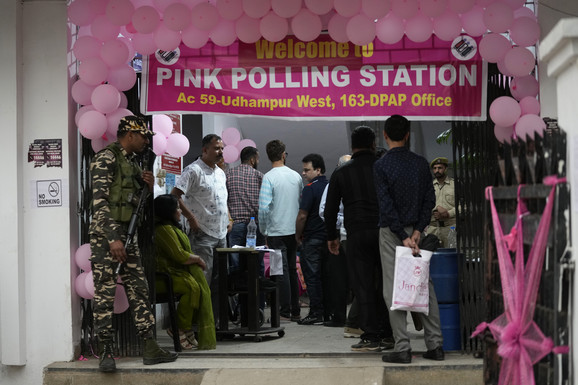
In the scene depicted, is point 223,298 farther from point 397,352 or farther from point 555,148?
point 555,148

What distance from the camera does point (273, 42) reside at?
6.80 meters

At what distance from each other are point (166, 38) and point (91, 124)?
0.87m

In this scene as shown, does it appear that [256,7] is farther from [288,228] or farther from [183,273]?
[288,228]

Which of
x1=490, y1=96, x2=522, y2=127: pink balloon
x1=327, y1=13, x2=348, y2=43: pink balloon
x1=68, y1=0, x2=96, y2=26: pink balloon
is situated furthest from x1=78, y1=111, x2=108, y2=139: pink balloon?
x1=490, y1=96, x2=522, y2=127: pink balloon

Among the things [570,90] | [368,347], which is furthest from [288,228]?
[570,90]

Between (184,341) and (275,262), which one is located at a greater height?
(275,262)

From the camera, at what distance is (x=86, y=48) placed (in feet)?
21.1

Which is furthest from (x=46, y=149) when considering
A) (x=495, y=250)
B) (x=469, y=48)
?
(x=495, y=250)

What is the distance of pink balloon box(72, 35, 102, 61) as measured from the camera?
6441 mm

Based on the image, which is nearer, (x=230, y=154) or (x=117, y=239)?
(x=117, y=239)

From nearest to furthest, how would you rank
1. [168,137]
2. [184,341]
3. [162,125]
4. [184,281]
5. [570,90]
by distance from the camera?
[570,90] → [184,281] → [184,341] → [162,125] → [168,137]

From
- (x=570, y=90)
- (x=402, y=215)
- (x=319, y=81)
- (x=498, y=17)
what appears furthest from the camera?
(x=319, y=81)

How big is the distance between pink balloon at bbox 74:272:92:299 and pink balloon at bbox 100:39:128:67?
1.64 m

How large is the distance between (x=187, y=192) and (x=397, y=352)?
2932mm
